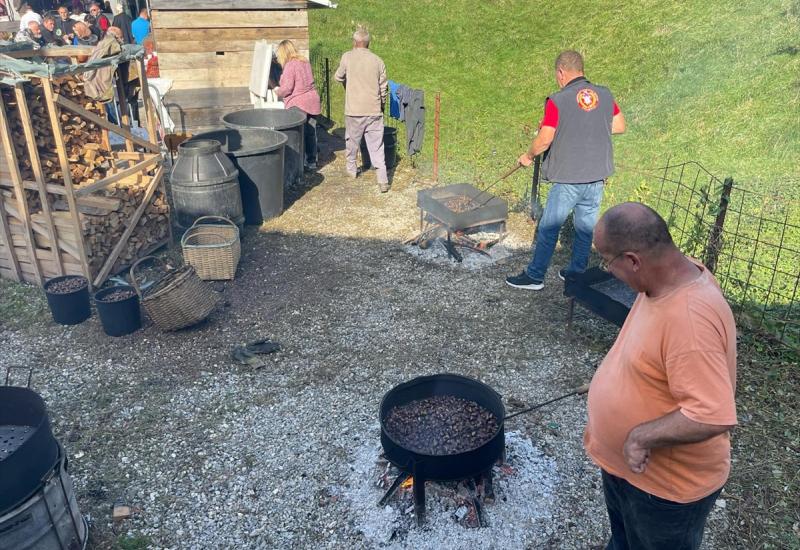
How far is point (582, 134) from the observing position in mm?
6043

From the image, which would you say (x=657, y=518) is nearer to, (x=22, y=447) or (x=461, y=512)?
(x=461, y=512)

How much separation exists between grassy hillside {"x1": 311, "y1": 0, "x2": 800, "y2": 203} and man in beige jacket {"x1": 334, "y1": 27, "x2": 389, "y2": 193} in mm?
1392

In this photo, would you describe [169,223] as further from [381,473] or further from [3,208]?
[381,473]

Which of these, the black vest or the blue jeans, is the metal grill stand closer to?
the blue jeans

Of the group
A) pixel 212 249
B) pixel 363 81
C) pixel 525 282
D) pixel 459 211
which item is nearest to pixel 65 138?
pixel 212 249

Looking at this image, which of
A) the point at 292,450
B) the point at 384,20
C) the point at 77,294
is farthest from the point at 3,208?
the point at 384,20

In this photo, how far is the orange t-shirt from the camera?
226cm

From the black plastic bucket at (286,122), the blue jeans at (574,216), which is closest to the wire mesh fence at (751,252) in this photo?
the blue jeans at (574,216)

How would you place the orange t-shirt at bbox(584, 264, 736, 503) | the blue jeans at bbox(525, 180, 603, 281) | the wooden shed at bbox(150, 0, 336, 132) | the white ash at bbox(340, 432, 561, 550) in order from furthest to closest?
the wooden shed at bbox(150, 0, 336, 132), the blue jeans at bbox(525, 180, 603, 281), the white ash at bbox(340, 432, 561, 550), the orange t-shirt at bbox(584, 264, 736, 503)

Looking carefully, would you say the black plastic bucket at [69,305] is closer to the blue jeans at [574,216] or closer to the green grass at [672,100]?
the blue jeans at [574,216]

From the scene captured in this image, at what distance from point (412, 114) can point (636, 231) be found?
29.5 feet

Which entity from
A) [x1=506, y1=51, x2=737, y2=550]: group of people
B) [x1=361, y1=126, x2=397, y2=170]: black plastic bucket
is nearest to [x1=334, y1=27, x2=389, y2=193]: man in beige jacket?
A: [x1=361, y1=126, x2=397, y2=170]: black plastic bucket

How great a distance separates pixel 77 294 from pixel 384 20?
1537 cm

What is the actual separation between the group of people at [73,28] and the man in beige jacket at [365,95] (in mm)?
6873
